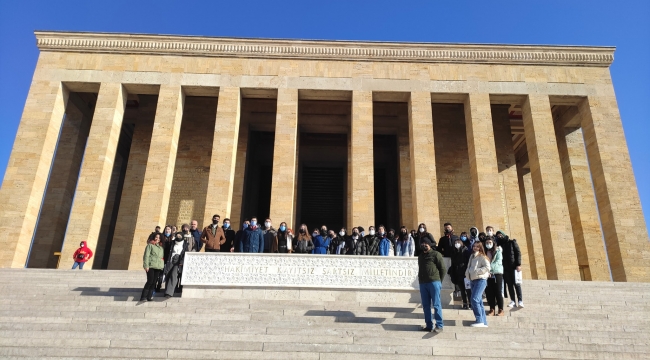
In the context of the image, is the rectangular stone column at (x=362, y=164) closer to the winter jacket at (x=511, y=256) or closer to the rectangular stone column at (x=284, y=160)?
the rectangular stone column at (x=284, y=160)

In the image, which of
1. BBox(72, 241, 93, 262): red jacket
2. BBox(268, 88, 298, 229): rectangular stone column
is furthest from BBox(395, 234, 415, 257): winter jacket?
BBox(72, 241, 93, 262): red jacket

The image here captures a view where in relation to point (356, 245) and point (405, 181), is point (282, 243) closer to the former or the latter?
point (356, 245)

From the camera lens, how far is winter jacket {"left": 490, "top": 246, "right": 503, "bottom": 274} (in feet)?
27.8

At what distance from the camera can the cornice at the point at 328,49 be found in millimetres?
17484

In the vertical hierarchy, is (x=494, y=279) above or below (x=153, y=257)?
below

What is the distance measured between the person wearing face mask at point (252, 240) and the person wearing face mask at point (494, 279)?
4723 mm

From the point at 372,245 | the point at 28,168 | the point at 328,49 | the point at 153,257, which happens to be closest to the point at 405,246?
the point at 372,245

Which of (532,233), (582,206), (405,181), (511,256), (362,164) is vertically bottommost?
(511,256)

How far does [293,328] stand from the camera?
771 cm

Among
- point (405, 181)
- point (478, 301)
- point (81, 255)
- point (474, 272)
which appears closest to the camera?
point (478, 301)

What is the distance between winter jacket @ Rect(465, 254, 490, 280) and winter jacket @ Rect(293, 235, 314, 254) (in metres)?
4.21

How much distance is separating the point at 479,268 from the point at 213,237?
568cm

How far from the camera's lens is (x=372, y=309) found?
29.0 ft

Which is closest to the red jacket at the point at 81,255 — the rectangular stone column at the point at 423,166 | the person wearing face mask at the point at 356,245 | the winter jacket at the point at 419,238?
the person wearing face mask at the point at 356,245
